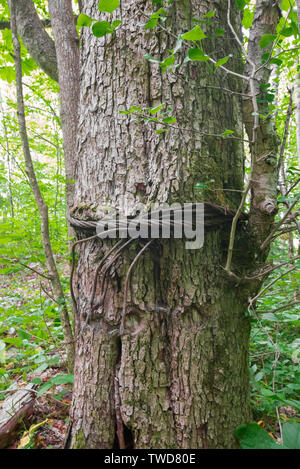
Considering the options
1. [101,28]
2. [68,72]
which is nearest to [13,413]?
[101,28]

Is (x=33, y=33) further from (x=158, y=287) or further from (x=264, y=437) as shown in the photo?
(x=264, y=437)

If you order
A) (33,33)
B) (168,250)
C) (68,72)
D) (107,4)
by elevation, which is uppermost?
(33,33)

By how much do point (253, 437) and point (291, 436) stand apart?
14 cm

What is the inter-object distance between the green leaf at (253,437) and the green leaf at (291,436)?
0.14 ft

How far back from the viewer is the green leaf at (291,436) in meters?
0.80

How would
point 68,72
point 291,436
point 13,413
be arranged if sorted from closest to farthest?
point 291,436 → point 13,413 → point 68,72

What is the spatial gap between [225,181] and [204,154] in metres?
0.14

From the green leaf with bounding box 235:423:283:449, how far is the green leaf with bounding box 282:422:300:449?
42 mm

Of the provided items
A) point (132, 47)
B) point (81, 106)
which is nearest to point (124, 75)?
point (132, 47)

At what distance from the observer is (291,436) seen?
0.81m

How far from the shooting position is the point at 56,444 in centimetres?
129

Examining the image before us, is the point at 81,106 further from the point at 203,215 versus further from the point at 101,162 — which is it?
the point at 203,215

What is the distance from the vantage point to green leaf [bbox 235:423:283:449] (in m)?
0.85

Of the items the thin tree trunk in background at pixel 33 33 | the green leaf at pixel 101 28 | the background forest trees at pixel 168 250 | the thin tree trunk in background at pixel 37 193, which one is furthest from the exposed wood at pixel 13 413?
the thin tree trunk in background at pixel 33 33
